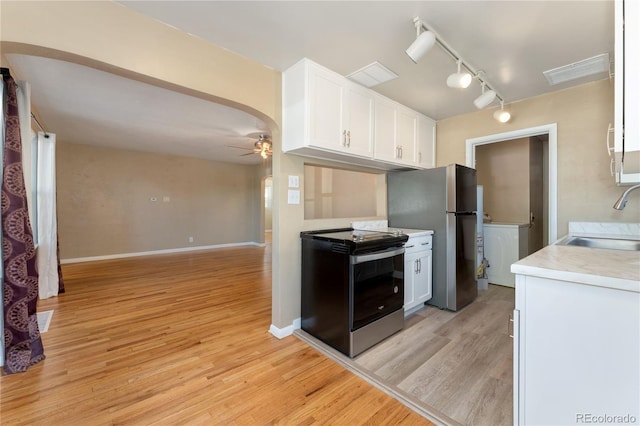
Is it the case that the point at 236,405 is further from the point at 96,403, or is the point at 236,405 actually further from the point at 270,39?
the point at 270,39

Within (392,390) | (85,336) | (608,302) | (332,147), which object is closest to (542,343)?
(608,302)

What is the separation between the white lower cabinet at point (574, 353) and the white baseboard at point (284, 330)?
176 centimetres

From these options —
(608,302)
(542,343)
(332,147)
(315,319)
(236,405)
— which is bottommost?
(236,405)

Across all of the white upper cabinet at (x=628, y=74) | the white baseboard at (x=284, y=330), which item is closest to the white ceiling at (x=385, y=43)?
the white upper cabinet at (x=628, y=74)

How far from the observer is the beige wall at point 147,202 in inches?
214

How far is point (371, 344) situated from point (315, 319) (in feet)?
1.73

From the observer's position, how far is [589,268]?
106 cm

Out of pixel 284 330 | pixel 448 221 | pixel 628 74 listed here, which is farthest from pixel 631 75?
pixel 284 330

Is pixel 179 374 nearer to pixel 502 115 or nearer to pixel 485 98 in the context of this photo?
pixel 485 98

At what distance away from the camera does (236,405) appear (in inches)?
62.3

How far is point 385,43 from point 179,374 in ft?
9.53

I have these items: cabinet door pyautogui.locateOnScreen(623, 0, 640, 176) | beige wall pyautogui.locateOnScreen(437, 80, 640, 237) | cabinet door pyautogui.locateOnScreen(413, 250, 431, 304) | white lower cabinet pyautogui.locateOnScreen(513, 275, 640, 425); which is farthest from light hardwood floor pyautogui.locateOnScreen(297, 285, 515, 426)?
A: cabinet door pyautogui.locateOnScreen(623, 0, 640, 176)

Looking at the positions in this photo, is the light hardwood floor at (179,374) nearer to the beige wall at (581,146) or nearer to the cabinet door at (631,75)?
the cabinet door at (631,75)

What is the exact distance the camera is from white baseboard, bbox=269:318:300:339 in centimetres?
241
